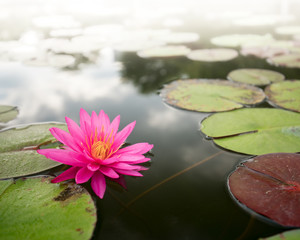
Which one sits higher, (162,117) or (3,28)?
(3,28)

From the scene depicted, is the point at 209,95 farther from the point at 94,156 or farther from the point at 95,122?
the point at 94,156

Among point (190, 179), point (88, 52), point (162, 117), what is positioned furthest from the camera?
point (88, 52)

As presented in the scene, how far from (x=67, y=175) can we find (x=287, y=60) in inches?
128

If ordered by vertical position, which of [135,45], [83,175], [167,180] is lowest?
[167,180]

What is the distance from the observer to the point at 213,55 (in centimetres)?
373

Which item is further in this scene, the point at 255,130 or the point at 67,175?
the point at 255,130

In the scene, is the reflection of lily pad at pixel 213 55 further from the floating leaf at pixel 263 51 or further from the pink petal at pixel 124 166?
the pink petal at pixel 124 166

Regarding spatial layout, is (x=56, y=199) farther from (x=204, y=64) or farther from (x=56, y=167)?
(x=204, y=64)

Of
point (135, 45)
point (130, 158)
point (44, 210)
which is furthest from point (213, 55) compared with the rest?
point (44, 210)

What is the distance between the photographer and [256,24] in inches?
255

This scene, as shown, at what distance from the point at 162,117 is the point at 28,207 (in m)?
1.20

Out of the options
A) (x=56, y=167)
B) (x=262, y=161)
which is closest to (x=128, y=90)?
(x=56, y=167)

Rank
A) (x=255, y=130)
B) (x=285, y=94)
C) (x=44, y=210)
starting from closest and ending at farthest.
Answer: (x=44, y=210) < (x=255, y=130) < (x=285, y=94)

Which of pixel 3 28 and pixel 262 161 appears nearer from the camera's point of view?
pixel 262 161
